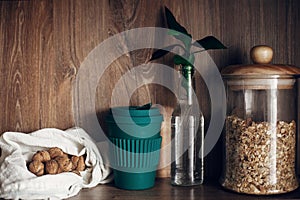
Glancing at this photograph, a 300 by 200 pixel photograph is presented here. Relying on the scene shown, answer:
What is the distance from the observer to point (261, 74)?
1020 millimetres

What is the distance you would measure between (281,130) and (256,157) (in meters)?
0.09

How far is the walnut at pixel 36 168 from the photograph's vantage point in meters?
1.04

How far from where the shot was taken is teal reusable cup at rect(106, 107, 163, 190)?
3.53 feet

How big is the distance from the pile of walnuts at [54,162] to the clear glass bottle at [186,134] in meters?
0.26

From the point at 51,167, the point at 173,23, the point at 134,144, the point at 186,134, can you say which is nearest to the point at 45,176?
the point at 51,167

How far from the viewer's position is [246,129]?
1.04 meters

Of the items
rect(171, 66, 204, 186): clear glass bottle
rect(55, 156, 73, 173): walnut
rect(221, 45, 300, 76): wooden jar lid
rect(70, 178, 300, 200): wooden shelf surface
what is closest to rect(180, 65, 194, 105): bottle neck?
rect(171, 66, 204, 186): clear glass bottle

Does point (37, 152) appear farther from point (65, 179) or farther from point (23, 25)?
point (23, 25)

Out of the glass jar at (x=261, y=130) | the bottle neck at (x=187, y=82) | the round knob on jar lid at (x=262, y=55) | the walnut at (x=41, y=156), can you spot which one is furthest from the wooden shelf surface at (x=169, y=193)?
the round knob on jar lid at (x=262, y=55)

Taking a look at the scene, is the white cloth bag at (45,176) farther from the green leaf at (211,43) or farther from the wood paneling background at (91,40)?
the green leaf at (211,43)

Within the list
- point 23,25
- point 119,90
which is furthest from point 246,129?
point 23,25

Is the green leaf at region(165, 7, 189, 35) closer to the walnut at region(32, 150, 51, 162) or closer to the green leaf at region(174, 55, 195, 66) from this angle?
the green leaf at region(174, 55, 195, 66)

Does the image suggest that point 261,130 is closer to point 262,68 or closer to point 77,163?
point 262,68

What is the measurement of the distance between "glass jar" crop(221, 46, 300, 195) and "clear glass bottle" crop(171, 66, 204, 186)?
0.08 meters
